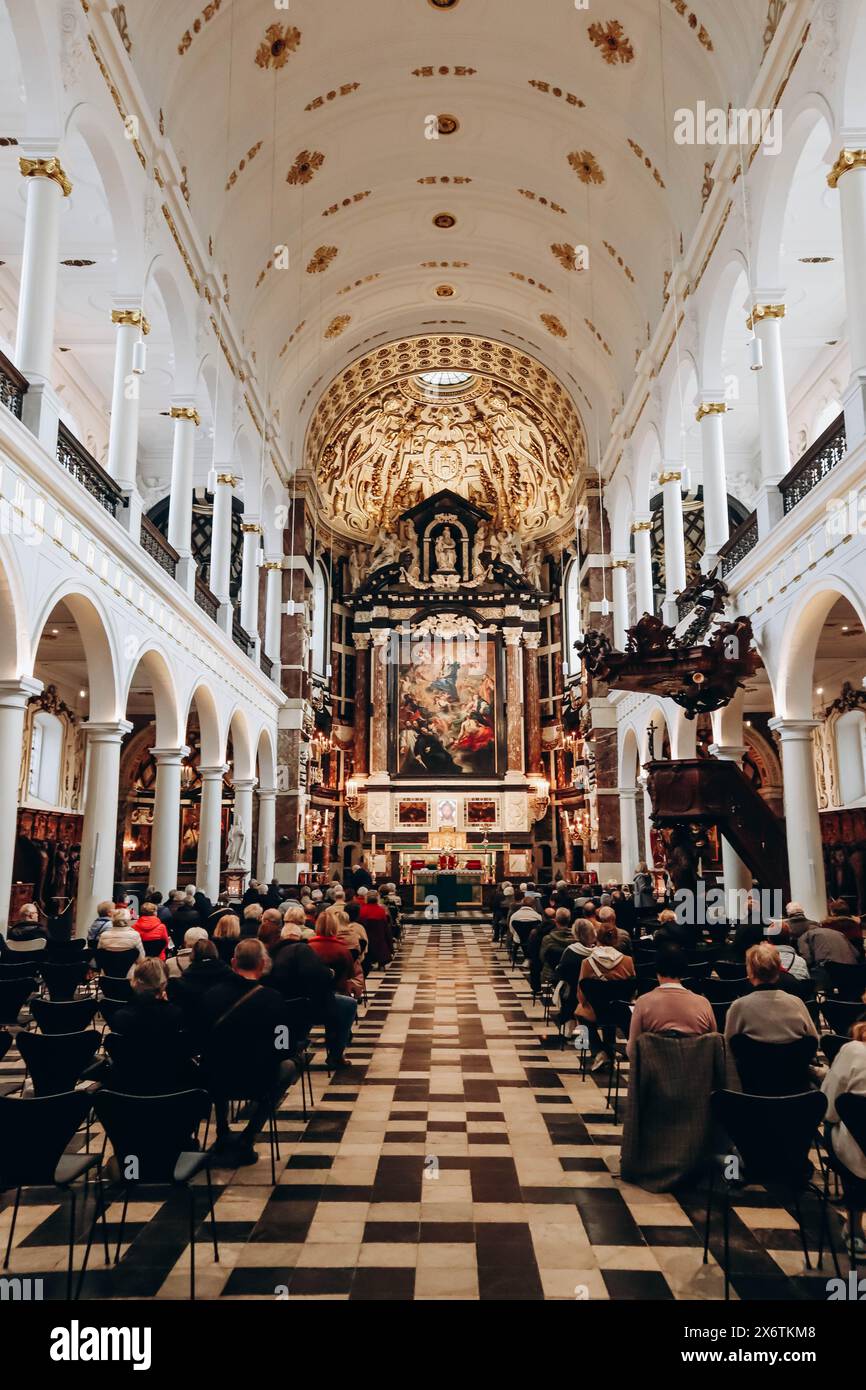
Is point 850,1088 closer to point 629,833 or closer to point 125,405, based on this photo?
point 125,405

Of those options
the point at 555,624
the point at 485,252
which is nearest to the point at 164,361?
the point at 485,252

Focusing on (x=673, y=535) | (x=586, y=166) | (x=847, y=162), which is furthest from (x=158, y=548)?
(x=586, y=166)

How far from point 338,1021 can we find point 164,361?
58.5 feet

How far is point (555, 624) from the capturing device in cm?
3472

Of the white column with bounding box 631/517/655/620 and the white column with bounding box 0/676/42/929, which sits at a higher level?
the white column with bounding box 631/517/655/620

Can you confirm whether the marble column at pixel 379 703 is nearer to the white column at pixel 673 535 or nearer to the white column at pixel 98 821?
the white column at pixel 673 535

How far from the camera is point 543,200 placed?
20703mm

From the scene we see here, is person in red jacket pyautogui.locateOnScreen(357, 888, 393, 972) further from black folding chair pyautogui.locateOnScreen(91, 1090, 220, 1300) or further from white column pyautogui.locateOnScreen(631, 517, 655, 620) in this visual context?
white column pyautogui.locateOnScreen(631, 517, 655, 620)

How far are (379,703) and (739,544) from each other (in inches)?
804

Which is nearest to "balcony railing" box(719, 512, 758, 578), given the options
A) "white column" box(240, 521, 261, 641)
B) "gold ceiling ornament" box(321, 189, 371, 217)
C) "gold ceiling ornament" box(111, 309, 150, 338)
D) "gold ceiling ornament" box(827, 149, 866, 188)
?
"gold ceiling ornament" box(827, 149, 866, 188)

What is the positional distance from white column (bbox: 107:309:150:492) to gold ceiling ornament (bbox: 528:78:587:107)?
9139mm

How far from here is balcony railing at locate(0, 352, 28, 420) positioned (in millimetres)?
9625

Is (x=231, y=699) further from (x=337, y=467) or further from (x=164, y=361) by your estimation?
(x=337, y=467)

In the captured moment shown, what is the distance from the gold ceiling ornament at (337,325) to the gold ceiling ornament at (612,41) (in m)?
10.4
